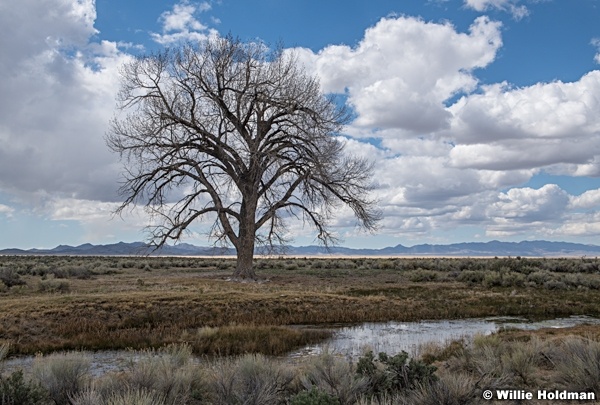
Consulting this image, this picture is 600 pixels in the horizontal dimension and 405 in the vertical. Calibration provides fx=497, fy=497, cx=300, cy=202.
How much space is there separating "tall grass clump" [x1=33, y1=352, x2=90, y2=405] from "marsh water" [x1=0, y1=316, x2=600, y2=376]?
6.32ft

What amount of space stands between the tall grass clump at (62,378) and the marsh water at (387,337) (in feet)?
6.32

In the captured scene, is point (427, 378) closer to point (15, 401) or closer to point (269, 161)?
point (15, 401)

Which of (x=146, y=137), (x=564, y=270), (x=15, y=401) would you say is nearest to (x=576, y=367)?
(x=15, y=401)

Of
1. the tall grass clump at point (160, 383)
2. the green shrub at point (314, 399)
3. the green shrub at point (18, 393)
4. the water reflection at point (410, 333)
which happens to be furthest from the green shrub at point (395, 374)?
the green shrub at point (18, 393)

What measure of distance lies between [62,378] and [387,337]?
9.54m

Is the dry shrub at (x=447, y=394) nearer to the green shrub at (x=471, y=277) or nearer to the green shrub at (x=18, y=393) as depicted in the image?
the green shrub at (x=18, y=393)

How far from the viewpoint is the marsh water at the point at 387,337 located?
451 inches

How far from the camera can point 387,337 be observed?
1469 cm

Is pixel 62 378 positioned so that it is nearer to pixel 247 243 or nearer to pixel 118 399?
pixel 118 399

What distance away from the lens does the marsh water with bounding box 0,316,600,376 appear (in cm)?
1145

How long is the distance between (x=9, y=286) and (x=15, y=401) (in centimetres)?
2250

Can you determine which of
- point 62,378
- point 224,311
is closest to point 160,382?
point 62,378

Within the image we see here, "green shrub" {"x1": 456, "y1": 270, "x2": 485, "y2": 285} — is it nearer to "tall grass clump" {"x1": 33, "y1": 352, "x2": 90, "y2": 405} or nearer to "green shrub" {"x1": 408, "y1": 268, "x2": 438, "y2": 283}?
"green shrub" {"x1": 408, "y1": 268, "x2": 438, "y2": 283}

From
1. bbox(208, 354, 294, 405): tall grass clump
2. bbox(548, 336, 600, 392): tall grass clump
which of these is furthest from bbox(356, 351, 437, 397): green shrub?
bbox(548, 336, 600, 392): tall grass clump
